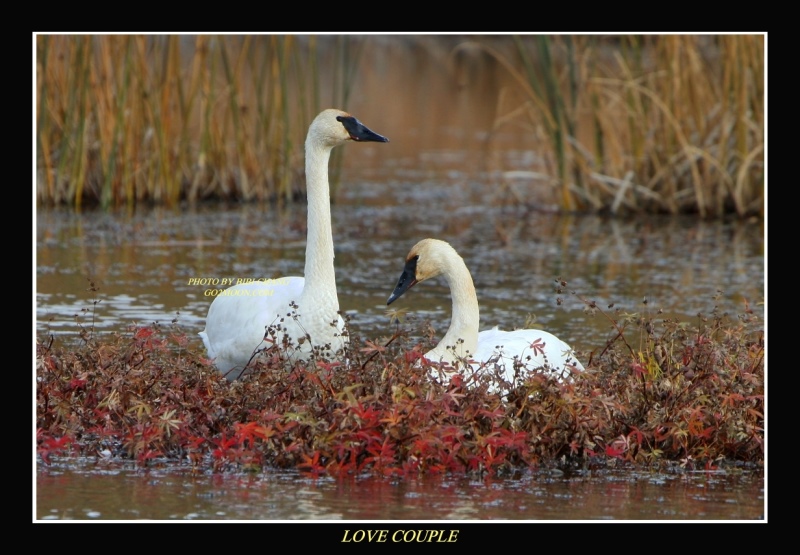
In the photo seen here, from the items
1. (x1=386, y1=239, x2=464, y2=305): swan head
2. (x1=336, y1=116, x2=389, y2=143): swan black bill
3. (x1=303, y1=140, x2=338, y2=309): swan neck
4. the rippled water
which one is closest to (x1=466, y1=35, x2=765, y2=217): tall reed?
(x1=336, y1=116, x2=389, y2=143): swan black bill

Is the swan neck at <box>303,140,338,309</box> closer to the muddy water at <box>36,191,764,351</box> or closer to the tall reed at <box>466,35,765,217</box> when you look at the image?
the muddy water at <box>36,191,764,351</box>

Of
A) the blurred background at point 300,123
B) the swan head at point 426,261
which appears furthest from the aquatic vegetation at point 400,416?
the blurred background at point 300,123

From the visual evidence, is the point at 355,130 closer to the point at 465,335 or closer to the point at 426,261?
the point at 426,261

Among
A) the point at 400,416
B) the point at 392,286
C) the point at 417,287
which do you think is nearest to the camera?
the point at 400,416

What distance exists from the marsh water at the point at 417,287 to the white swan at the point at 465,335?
1.29 ft

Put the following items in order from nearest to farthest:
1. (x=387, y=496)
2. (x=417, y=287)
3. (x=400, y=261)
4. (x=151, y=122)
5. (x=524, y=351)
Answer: (x=387, y=496)
(x=524, y=351)
(x=417, y=287)
(x=400, y=261)
(x=151, y=122)

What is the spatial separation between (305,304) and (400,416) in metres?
1.45

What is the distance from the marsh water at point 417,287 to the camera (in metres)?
5.68

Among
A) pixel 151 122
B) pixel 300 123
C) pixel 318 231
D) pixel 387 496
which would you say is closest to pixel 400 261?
pixel 151 122

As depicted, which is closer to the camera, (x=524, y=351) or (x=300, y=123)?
(x=524, y=351)

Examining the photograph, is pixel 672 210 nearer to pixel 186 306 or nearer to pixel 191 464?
pixel 186 306

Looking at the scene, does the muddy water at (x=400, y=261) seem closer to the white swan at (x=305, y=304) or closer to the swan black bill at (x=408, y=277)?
the white swan at (x=305, y=304)

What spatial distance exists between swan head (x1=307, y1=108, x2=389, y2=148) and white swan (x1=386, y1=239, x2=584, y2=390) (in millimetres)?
864

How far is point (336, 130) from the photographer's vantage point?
7738mm
